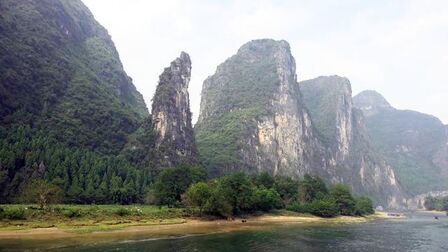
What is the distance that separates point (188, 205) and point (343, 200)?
74.5 metres

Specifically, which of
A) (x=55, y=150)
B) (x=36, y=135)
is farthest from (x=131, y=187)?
(x=36, y=135)

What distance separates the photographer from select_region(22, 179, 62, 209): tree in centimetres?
9850

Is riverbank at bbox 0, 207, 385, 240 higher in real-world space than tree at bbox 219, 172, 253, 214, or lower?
lower

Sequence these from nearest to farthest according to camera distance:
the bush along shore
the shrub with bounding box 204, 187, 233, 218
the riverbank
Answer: the riverbank < the bush along shore < the shrub with bounding box 204, 187, 233, 218

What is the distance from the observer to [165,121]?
649ft

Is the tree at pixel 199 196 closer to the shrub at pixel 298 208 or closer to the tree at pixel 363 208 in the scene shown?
the shrub at pixel 298 208

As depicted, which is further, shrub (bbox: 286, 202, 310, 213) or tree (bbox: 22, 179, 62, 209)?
shrub (bbox: 286, 202, 310, 213)

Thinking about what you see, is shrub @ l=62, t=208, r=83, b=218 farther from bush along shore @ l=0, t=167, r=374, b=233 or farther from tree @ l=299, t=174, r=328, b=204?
tree @ l=299, t=174, r=328, b=204

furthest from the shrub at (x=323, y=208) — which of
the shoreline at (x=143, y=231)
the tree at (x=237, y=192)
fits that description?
the tree at (x=237, y=192)

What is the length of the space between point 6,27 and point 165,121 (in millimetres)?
84932

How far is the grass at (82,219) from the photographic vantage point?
7869 cm

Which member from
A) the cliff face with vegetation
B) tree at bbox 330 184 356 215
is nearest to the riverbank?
the cliff face with vegetation

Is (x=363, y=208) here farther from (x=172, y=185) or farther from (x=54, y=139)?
(x=54, y=139)

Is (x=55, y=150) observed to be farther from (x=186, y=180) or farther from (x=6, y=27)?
(x=6, y=27)
